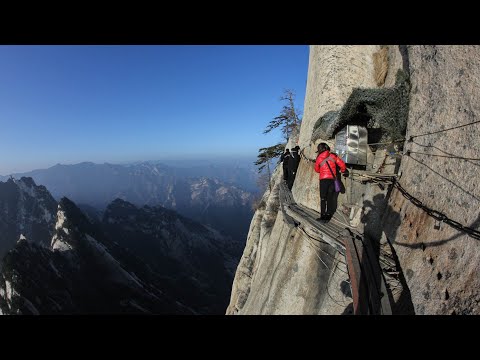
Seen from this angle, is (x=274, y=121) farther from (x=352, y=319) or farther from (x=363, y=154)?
(x=352, y=319)

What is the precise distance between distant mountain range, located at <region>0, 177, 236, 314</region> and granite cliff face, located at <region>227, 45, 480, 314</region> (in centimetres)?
7199

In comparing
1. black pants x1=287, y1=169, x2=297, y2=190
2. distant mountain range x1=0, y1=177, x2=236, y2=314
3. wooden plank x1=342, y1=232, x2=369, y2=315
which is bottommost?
distant mountain range x1=0, y1=177, x2=236, y2=314

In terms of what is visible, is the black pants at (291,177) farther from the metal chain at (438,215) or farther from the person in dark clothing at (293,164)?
the metal chain at (438,215)

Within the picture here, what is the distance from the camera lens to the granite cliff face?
19.1ft

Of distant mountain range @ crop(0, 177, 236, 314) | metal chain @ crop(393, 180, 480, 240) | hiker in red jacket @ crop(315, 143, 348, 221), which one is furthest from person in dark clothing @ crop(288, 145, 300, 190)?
distant mountain range @ crop(0, 177, 236, 314)

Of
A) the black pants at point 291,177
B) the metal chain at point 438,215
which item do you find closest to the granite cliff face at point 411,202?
the metal chain at point 438,215

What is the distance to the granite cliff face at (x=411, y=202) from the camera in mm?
5820

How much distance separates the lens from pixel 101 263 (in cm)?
9494

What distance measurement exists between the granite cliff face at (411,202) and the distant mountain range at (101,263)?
236ft

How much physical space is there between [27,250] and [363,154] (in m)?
88.6

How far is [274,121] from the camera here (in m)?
35.8

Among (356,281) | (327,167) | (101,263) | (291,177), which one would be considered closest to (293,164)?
(291,177)

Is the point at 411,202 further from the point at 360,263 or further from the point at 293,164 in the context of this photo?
the point at 293,164

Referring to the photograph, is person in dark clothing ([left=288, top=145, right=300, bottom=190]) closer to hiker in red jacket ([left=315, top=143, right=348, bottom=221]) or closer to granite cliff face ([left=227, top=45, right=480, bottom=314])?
granite cliff face ([left=227, top=45, right=480, bottom=314])
